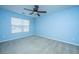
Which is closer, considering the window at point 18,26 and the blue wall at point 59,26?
the window at point 18,26

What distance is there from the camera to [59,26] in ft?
8.98

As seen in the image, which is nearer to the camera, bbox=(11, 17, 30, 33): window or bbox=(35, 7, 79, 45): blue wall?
bbox=(11, 17, 30, 33): window

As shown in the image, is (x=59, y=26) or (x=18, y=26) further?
(x=59, y=26)

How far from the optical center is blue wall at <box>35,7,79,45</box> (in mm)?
2477

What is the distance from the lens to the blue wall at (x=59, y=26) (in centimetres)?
248
